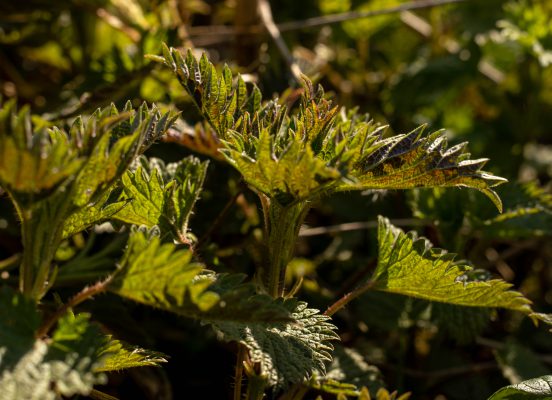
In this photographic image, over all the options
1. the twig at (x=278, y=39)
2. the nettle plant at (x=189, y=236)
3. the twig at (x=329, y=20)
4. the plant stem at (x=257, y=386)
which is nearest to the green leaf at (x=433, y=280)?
the nettle plant at (x=189, y=236)

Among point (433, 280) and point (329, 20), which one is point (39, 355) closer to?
point (433, 280)

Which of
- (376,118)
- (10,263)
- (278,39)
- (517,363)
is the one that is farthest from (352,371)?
(376,118)

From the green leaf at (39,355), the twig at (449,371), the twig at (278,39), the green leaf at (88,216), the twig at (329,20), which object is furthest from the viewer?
the twig at (329,20)

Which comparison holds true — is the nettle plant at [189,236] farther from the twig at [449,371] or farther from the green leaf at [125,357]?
the twig at [449,371]

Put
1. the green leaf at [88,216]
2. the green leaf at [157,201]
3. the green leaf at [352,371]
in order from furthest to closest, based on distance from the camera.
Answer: the green leaf at [352,371], the green leaf at [157,201], the green leaf at [88,216]

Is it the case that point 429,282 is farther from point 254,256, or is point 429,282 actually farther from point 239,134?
point 254,256

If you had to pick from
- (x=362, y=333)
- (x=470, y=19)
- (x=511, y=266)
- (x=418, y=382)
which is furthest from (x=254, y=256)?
(x=470, y=19)

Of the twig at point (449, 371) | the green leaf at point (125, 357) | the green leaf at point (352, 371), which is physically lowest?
the twig at point (449, 371)
